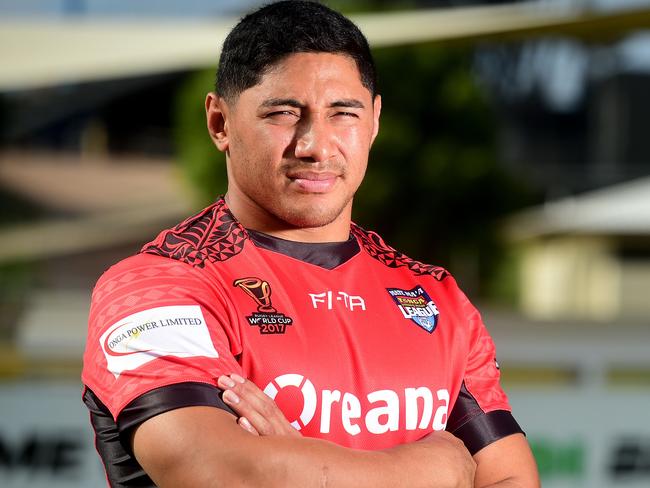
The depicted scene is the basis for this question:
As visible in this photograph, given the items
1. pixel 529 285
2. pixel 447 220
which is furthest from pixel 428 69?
pixel 529 285

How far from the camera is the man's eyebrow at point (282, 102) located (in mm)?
1571

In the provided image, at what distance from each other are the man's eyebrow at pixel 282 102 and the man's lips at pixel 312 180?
0.32 feet

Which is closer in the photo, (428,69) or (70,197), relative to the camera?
(428,69)

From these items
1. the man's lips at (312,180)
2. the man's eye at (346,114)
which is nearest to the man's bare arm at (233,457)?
the man's lips at (312,180)

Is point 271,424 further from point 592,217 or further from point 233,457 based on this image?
point 592,217

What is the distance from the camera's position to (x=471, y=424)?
5.64ft

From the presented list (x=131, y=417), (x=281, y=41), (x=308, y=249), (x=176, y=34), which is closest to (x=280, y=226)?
(x=308, y=249)

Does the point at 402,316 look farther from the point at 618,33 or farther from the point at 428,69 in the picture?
the point at 428,69

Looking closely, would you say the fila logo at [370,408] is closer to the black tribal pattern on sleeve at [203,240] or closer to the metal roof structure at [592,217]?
the black tribal pattern on sleeve at [203,240]

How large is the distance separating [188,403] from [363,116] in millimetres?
508

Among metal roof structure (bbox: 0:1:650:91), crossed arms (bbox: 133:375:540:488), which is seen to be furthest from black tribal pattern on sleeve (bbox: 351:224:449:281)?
metal roof structure (bbox: 0:1:650:91)

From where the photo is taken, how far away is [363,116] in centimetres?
162

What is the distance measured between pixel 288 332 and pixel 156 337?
0.20m

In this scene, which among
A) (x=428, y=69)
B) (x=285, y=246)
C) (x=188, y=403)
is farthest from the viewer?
(x=428, y=69)
